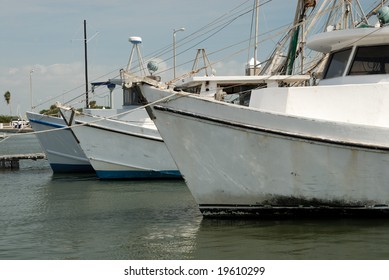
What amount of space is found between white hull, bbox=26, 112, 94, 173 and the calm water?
11.1 meters

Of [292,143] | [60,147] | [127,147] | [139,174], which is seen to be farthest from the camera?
[60,147]

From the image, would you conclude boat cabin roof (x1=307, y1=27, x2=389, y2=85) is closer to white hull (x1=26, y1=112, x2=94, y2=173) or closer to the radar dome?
the radar dome

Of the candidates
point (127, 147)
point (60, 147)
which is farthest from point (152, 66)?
point (60, 147)

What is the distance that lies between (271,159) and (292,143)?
1.72 ft

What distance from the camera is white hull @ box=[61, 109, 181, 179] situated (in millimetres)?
22609

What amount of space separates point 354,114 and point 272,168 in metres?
1.94

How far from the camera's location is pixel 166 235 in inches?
456

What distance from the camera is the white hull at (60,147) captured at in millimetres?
27484

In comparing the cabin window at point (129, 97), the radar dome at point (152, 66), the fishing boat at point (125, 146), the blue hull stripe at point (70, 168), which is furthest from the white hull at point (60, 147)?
the radar dome at point (152, 66)

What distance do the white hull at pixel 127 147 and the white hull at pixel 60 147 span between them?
13.7 ft

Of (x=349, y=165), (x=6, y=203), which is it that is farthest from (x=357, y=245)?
(x=6, y=203)

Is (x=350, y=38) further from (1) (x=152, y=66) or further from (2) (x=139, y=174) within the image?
(2) (x=139, y=174)

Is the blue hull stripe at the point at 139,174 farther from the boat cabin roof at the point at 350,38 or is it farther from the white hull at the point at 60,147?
the boat cabin roof at the point at 350,38

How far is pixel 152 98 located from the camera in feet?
39.7
